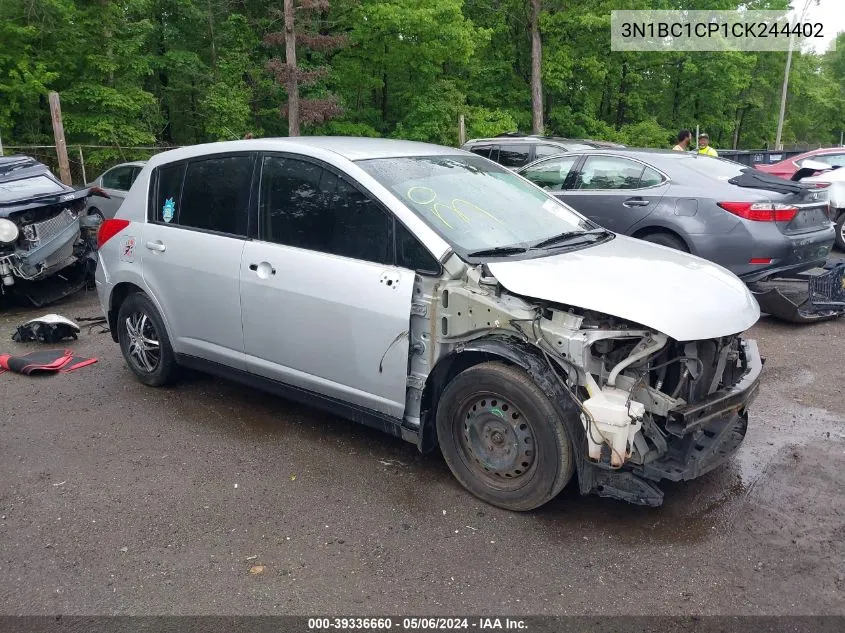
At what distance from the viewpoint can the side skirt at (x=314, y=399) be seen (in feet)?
13.1

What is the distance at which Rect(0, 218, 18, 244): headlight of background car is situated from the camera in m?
7.85

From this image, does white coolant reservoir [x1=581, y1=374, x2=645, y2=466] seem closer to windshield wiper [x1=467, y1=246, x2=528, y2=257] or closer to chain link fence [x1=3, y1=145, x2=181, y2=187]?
windshield wiper [x1=467, y1=246, x2=528, y2=257]

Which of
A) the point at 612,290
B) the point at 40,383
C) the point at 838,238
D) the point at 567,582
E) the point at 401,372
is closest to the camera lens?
the point at 567,582

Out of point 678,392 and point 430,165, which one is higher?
point 430,165

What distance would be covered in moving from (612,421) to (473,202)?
167cm

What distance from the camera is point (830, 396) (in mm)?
5242

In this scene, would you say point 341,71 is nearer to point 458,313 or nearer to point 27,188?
point 27,188

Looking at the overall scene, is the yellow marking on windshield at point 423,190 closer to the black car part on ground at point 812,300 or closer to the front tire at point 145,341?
the front tire at point 145,341

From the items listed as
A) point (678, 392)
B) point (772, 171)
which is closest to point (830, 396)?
point (678, 392)

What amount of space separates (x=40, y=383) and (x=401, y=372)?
12.2ft

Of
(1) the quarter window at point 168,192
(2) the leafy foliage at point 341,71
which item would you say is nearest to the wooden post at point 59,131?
(2) the leafy foliage at point 341,71

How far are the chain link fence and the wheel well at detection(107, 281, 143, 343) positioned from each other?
15154 millimetres

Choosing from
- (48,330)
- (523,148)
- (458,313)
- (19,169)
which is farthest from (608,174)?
(19,169)

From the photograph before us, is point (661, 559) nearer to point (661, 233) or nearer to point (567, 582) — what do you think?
point (567, 582)
